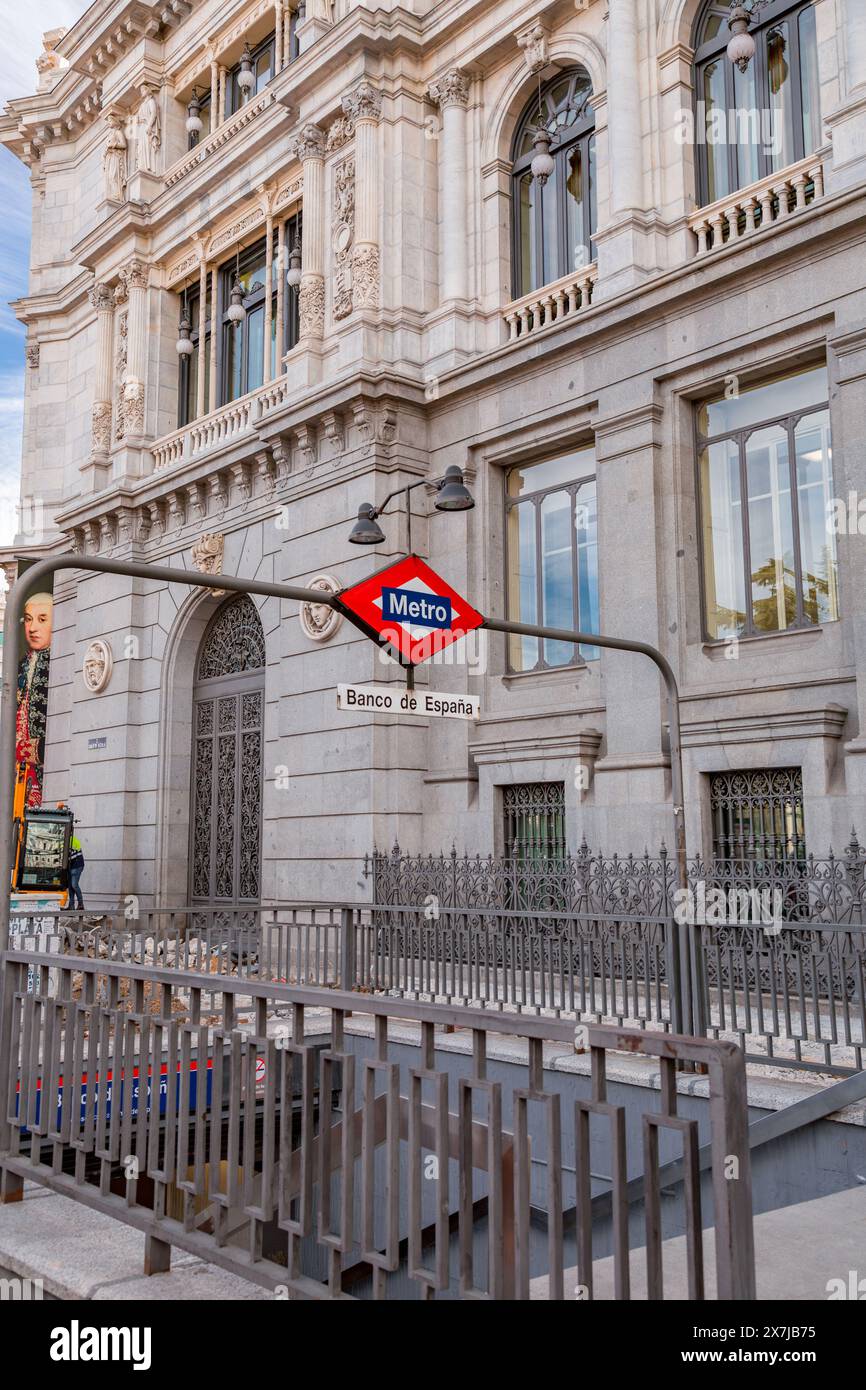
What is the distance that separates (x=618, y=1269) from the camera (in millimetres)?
3227

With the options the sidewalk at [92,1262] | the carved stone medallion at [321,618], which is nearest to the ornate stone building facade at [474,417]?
the carved stone medallion at [321,618]

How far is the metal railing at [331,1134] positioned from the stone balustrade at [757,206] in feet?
39.4

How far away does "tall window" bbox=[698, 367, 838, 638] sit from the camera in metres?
14.2

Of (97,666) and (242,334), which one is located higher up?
(242,334)

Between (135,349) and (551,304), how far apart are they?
1188 cm

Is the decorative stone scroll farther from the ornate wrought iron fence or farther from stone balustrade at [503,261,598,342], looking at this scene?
the ornate wrought iron fence

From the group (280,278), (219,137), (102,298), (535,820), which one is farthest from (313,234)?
(535,820)

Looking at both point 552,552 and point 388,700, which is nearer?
point 388,700

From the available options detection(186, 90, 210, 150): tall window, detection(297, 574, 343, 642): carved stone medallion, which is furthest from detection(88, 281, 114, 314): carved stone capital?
detection(297, 574, 343, 642): carved stone medallion

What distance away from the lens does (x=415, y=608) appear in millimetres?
8875

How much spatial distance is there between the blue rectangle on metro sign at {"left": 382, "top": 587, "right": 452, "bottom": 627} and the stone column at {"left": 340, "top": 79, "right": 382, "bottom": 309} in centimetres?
1160

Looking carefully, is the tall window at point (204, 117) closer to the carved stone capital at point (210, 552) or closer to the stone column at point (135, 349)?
the stone column at point (135, 349)

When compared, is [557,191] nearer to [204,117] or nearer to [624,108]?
[624,108]

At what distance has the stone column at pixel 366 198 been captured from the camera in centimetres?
1927
